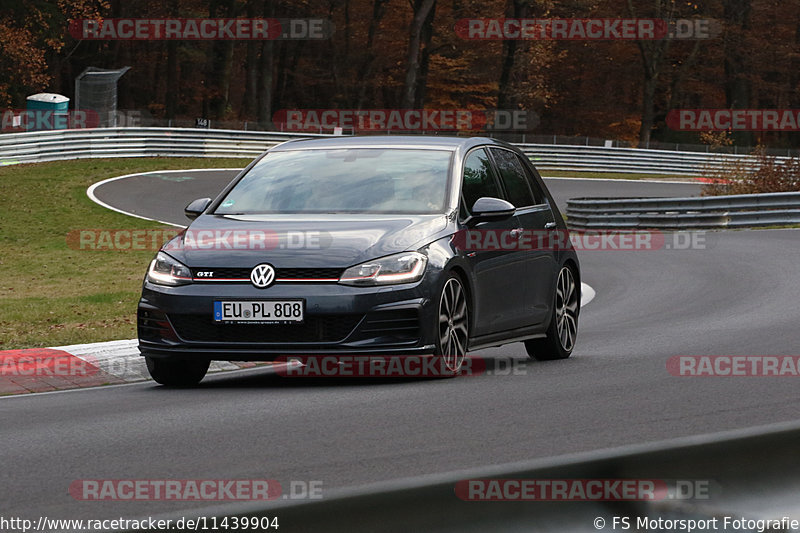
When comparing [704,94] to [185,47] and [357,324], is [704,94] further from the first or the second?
[357,324]

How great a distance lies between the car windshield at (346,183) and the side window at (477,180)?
19cm

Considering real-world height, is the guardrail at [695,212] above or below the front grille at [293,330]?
below

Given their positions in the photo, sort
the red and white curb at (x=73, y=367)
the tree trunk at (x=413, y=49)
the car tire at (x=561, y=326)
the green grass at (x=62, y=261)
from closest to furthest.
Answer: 1. the red and white curb at (x=73, y=367)
2. the car tire at (x=561, y=326)
3. the green grass at (x=62, y=261)
4. the tree trunk at (x=413, y=49)

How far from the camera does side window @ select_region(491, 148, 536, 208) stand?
35.0 ft

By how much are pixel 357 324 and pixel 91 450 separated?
7.64ft

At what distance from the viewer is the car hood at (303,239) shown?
862 cm

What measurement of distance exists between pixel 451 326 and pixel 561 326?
7.41ft

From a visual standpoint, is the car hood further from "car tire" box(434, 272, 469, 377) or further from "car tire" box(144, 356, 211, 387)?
"car tire" box(144, 356, 211, 387)

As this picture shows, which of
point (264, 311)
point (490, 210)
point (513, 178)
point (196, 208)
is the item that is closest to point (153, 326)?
point (264, 311)

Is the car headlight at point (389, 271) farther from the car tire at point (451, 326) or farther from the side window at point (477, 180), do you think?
the side window at point (477, 180)

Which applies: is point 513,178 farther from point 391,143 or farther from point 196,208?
point 196,208

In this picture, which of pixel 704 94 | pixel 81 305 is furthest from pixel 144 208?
pixel 704 94

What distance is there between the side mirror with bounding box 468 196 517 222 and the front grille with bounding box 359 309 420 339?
117 cm

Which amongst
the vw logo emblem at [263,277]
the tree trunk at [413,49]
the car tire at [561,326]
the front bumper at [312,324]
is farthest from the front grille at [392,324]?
the tree trunk at [413,49]
